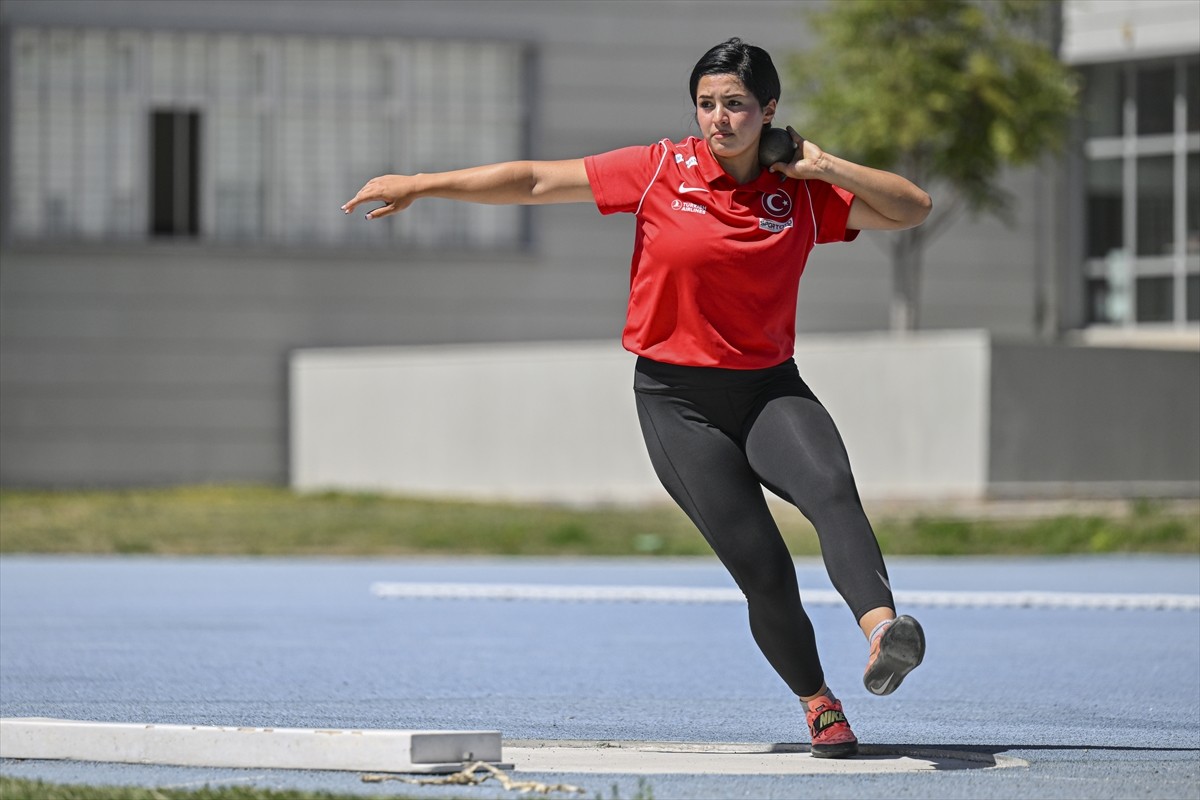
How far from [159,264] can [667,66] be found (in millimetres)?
7018

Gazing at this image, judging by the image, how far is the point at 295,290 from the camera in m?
24.6

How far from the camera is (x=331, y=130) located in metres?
24.8

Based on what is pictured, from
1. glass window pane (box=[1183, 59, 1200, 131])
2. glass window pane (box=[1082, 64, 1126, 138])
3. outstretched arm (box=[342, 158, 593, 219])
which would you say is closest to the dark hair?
outstretched arm (box=[342, 158, 593, 219])

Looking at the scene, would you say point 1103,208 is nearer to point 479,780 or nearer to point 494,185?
point 494,185

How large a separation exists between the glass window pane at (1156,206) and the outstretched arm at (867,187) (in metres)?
21.3

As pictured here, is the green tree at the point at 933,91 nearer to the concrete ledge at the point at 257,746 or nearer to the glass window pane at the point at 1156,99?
the glass window pane at the point at 1156,99

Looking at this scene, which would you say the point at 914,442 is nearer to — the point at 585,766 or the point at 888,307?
the point at 888,307

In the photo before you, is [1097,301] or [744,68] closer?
[744,68]

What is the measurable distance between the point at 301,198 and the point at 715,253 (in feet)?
66.0

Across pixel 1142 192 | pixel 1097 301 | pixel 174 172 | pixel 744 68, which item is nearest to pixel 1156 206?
pixel 1142 192

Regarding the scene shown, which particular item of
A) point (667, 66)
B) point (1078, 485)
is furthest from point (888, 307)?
point (1078, 485)

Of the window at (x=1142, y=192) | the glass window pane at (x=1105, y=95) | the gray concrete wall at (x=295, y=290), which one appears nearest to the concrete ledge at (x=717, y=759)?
the gray concrete wall at (x=295, y=290)

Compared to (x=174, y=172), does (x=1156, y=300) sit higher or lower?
lower

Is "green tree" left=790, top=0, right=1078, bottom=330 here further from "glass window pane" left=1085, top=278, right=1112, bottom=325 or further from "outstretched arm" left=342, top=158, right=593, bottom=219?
"outstretched arm" left=342, top=158, right=593, bottom=219
